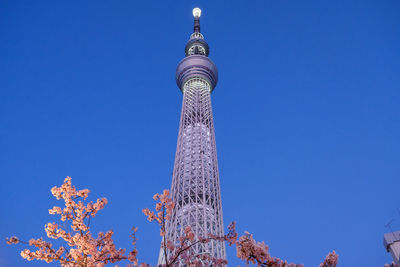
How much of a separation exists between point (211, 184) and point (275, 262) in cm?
2156

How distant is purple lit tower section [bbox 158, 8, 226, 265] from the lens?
22.7 meters

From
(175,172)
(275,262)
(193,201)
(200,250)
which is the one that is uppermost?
(175,172)

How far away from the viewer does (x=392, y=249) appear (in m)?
14.0

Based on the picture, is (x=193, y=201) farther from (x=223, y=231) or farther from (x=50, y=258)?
(x=50, y=258)

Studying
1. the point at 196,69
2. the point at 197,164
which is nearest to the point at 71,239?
the point at 197,164

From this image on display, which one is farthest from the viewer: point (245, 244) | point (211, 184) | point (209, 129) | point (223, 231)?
point (209, 129)

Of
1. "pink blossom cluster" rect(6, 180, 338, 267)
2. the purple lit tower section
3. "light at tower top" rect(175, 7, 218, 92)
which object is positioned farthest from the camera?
"light at tower top" rect(175, 7, 218, 92)

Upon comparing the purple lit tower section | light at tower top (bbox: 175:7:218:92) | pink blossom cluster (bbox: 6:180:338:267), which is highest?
light at tower top (bbox: 175:7:218:92)

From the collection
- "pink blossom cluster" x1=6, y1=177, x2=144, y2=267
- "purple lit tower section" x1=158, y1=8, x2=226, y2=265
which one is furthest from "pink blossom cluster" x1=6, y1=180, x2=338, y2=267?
"purple lit tower section" x1=158, y1=8, x2=226, y2=265

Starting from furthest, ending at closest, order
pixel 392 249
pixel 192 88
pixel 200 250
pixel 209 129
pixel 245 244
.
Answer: pixel 192 88, pixel 209 129, pixel 200 250, pixel 392 249, pixel 245 244

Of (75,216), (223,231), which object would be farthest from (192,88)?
(75,216)

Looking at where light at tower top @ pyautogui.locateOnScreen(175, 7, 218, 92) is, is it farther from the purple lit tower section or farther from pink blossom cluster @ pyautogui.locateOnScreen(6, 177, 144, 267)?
pink blossom cluster @ pyautogui.locateOnScreen(6, 177, 144, 267)

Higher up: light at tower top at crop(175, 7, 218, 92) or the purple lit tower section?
light at tower top at crop(175, 7, 218, 92)

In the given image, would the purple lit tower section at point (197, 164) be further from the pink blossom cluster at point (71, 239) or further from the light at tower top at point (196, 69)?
the pink blossom cluster at point (71, 239)
